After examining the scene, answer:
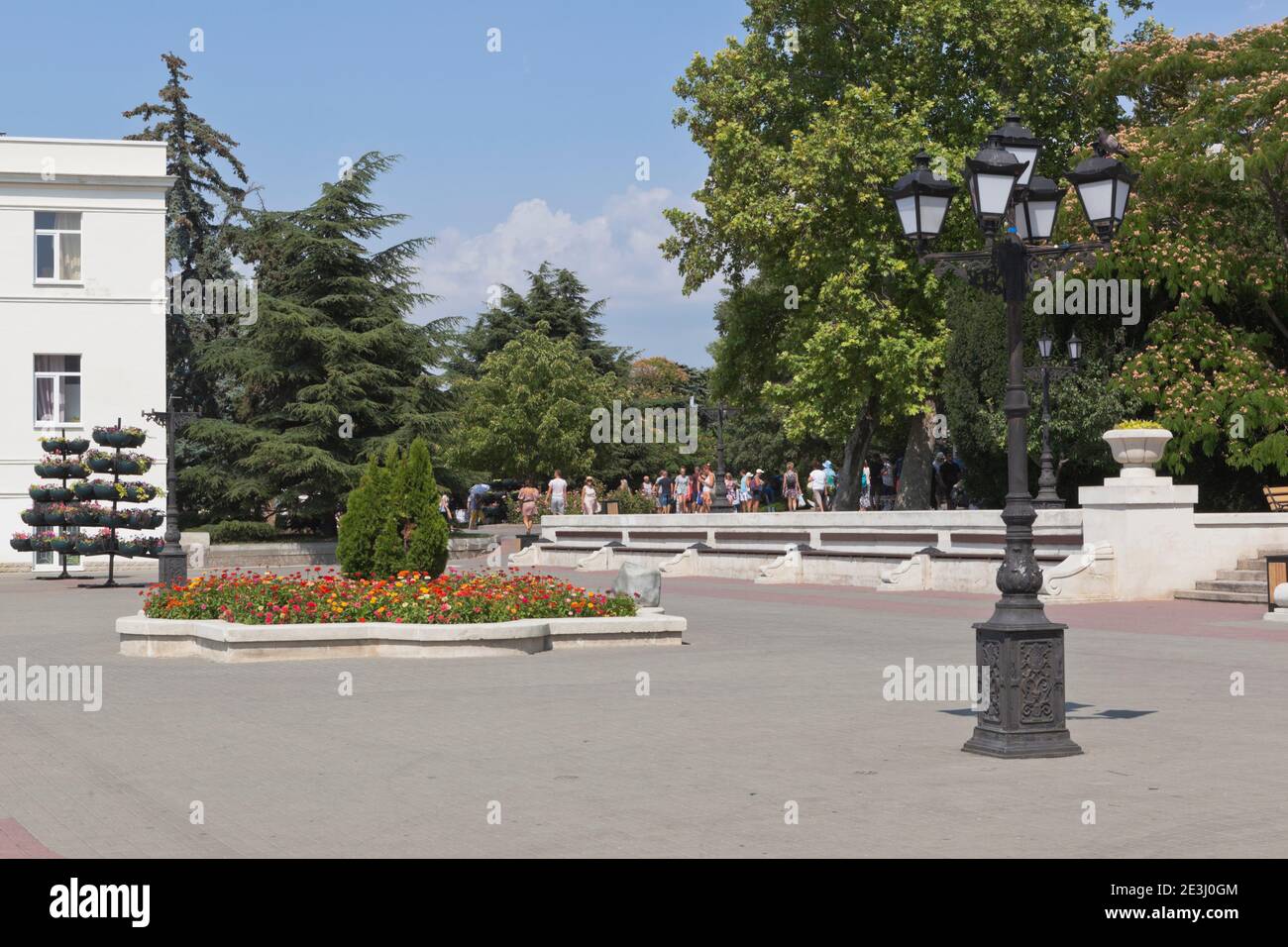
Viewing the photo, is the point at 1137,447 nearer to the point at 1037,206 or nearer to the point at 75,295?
the point at 1037,206

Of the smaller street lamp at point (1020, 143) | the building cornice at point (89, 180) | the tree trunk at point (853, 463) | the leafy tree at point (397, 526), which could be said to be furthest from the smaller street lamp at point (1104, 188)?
the building cornice at point (89, 180)

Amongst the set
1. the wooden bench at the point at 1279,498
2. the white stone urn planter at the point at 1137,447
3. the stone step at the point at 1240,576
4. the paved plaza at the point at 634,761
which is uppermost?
the white stone urn planter at the point at 1137,447

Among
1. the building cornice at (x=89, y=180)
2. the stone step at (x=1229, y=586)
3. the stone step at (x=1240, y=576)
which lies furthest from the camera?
the building cornice at (x=89, y=180)

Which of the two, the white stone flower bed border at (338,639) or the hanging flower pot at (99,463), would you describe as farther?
the hanging flower pot at (99,463)

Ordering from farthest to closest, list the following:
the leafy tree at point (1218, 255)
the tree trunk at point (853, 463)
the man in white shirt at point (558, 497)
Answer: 1. the man in white shirt at point (558, 497)
2. the tree trunk at point (853, 463)
3. the leafy tree at point (1218, 255)

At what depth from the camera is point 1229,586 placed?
23688mm

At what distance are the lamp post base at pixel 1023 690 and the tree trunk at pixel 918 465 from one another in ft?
106

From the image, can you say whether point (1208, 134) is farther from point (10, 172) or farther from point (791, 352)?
point (10, 172)

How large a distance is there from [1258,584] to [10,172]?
116 ft

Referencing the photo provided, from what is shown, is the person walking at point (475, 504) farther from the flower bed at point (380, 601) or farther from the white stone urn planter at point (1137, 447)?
the flower bed at point (380, 601)

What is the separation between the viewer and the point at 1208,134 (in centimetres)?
2844

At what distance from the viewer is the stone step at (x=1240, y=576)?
A: 78.0 ft

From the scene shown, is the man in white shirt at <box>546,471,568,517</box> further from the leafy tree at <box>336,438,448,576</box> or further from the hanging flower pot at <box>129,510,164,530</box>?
the leafy tree at <box>336,438,448,576</box>
